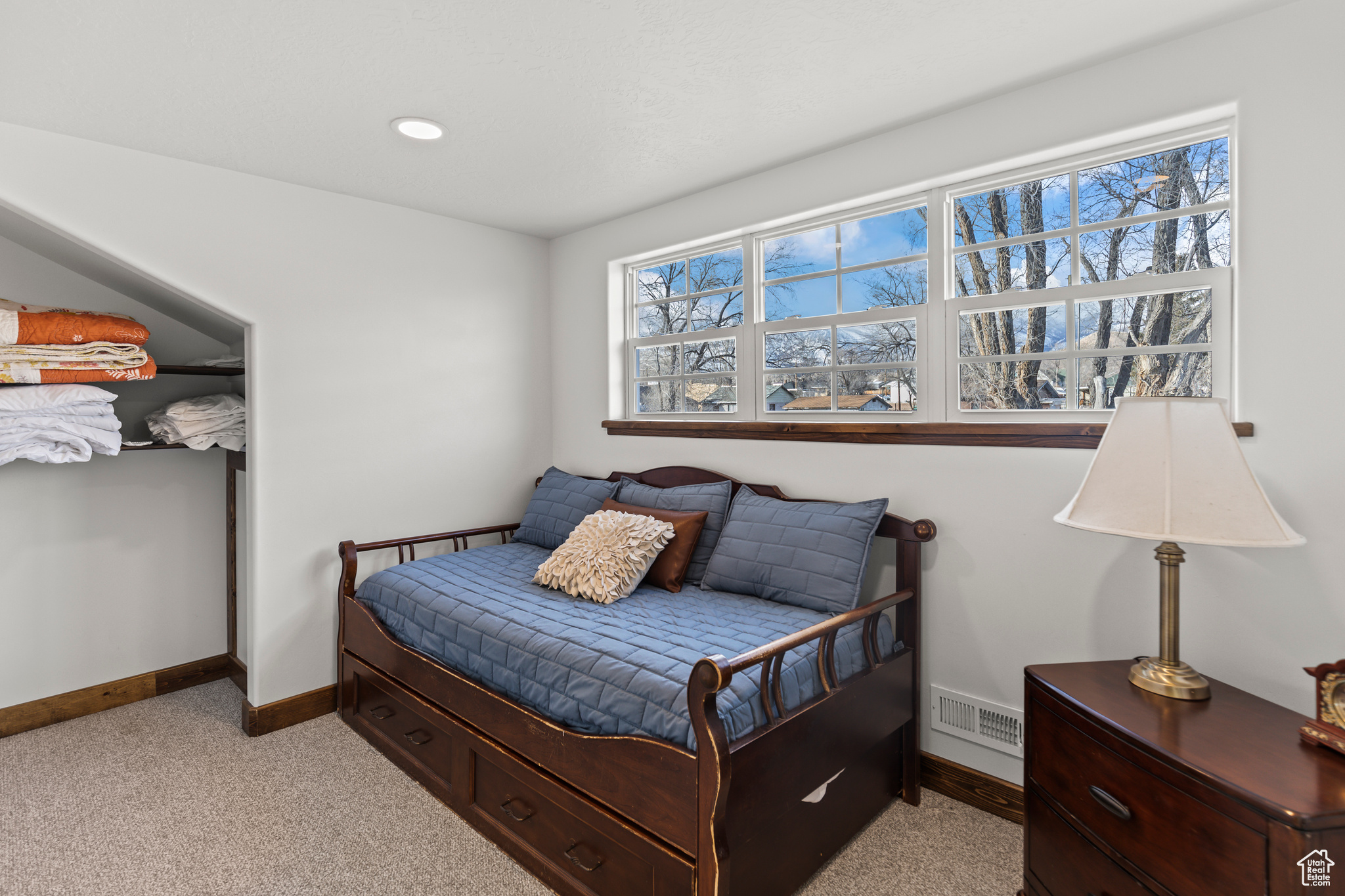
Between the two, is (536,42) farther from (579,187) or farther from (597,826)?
(597,826)

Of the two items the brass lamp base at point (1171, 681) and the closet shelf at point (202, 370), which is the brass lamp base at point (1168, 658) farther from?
the closet shelf at point (202, 370)

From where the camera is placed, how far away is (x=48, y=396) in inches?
99.0

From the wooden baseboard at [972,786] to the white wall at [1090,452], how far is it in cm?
4

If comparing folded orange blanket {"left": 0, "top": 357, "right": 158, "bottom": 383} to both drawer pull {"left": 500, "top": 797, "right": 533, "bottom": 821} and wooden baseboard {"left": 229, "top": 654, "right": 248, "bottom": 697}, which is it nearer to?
wooden baseboard {"left": 229, "top": 654, "right": 248, "bottom": 697}

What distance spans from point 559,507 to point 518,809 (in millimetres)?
1527

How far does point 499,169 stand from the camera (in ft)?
8.72

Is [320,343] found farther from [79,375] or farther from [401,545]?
[401,545]

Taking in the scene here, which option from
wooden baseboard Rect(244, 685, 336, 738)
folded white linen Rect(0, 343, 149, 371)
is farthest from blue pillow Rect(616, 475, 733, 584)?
folded white linen Rect(0, 343, 149, 371)

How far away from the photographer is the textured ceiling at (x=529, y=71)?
1.63 metres

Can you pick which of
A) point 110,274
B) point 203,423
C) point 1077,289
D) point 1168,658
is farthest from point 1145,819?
point 110,274

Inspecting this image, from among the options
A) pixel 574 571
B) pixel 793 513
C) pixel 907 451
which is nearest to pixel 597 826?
pixel 574 571

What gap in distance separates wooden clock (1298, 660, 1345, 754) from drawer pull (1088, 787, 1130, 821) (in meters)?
0.36

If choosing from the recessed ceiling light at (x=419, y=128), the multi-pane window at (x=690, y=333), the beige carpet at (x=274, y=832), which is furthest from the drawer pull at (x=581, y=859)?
the recessed ceiling light at (x=419, y=128)

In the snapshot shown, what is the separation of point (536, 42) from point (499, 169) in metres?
0.97
